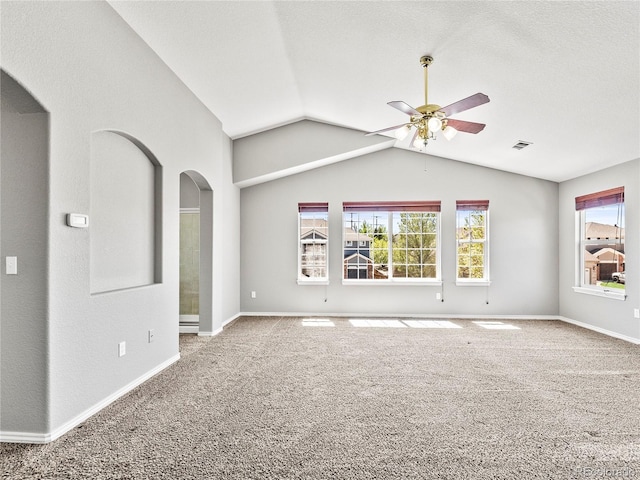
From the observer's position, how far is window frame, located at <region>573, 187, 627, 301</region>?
5.29 meters

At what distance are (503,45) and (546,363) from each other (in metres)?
3.30

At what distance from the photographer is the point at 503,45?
10.5 ft

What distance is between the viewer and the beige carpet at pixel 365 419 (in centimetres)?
211

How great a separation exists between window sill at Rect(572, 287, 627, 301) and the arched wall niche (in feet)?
20.0

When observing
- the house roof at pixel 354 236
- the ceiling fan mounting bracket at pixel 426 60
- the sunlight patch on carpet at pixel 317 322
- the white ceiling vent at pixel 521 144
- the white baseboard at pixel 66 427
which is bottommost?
the sunlight patch on carpet at pixel 317 322

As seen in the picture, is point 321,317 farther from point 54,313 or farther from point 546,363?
point 54,313

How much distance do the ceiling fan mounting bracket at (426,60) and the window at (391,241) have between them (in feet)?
10.8

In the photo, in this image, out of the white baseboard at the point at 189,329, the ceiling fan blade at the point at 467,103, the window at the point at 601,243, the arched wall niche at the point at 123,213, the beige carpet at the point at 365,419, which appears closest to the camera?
the beige carpet at the point at 365,419

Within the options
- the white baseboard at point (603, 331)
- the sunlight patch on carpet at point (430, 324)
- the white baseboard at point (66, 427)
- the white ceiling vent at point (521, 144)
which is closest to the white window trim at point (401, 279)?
the sunlight patch on carpet at point (430, 324)

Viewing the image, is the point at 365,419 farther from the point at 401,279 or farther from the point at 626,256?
the point at 626,256

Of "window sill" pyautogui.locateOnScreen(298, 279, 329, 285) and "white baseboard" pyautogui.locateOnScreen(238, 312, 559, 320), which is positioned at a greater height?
"window sill" pyautogui.locateOnScreen(298, 279, 329, 285)

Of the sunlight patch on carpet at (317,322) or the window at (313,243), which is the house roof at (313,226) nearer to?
the window at (313,243)

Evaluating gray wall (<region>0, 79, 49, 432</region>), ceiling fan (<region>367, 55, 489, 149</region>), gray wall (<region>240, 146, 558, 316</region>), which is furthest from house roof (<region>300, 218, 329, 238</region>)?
gray wall (<region>0, 79, 49, 432</region>)

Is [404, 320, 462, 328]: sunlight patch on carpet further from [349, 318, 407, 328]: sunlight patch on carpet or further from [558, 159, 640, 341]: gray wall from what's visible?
[558, 159, 640, 341]: gray wall
